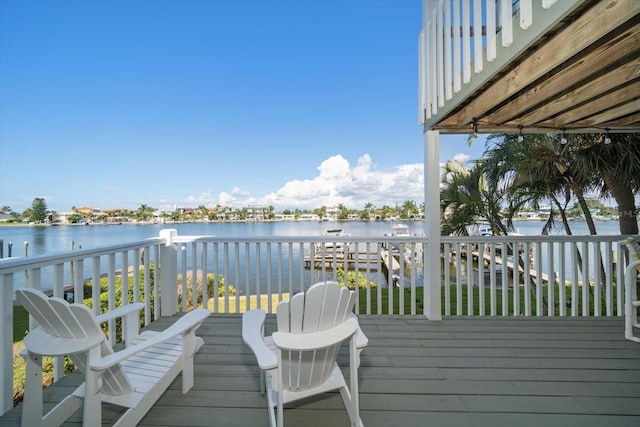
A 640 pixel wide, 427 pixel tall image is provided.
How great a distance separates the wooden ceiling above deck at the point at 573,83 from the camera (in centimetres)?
150

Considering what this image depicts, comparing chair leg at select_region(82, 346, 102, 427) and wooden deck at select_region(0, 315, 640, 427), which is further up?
chair leg at select_region(82, 346, 102, 427)

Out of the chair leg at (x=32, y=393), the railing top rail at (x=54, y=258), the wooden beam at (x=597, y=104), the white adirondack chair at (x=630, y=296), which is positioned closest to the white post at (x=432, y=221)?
the wooden beam at (x=597, y=104)

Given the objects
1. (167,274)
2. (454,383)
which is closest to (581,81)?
(454,383)

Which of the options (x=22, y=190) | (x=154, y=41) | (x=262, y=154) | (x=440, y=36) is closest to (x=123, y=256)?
(x=440, y=36)

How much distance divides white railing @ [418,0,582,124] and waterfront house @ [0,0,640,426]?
0.03 feet

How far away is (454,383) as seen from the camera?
2125mm

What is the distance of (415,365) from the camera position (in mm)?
2389

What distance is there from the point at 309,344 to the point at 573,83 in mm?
2584

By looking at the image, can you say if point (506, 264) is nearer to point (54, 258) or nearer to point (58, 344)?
point (58, 344)

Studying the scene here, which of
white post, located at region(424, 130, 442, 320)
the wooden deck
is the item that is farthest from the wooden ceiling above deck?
the wooden deck

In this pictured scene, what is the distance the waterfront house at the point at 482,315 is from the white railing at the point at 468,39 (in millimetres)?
10

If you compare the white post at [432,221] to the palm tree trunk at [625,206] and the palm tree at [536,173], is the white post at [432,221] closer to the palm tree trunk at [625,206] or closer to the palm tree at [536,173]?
the palm tree at [536,173]

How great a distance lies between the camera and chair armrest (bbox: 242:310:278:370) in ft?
4.62

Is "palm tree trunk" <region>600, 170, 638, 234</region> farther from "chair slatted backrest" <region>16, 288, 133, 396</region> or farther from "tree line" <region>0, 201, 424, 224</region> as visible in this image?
"chair slatted backrest" <region>16, 288, 133, 396</region>
